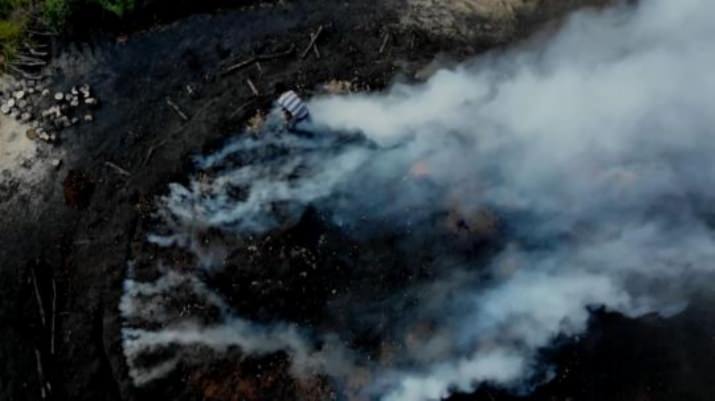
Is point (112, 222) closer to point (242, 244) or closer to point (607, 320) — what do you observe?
point (242, 244)

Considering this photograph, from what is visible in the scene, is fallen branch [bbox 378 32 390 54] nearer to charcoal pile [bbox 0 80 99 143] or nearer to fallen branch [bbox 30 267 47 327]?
charcoal pile [bbox 0 80 99 143]

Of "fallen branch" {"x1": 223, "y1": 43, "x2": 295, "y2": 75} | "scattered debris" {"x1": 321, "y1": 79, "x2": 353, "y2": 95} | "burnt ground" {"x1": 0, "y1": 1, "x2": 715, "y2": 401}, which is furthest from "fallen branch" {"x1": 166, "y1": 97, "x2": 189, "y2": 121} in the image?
"scattered debris" {"x1": 321, "y1": 79, "x2": 353, "y2": 95}

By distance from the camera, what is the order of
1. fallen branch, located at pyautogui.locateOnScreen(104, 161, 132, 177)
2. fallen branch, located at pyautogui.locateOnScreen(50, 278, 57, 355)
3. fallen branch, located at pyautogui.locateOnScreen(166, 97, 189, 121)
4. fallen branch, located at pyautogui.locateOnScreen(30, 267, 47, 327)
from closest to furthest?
1. fallen branch, located at pyautogui.locateOnScreen(50, 278, 57, 355)
2. fallen branch, located at pyautogui.locateOnScreen(30, 267, 47, 327)
3. fallen branch, located at pyautogui.locateOnScreen(104, 161, 132, 177)
4. fallen branch, located at pyautogui.locateOnScreen(166, 97, 189, 121)

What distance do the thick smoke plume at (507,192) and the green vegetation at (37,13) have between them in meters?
Answer: 5.94

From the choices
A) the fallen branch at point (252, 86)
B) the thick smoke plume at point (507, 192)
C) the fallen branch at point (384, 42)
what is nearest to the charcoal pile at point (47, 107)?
the thick smoke plume at point (507, 192)

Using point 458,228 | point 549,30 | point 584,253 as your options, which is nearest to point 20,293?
point 458,228

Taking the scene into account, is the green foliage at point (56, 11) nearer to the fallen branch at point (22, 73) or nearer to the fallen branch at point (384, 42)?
the fallen branch at point (22, 73)

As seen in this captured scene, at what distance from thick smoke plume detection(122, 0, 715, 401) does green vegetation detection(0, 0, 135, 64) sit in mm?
5939

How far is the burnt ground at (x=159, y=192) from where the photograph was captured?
63.1 feet

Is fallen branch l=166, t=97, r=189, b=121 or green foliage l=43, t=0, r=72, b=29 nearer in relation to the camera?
fallen branch l=166, t=97, r=189, b=121

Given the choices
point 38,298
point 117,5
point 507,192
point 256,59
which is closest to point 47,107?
point 117,5

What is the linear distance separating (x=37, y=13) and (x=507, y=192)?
48.9 feet

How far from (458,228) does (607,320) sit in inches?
170

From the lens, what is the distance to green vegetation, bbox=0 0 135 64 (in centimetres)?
2342
